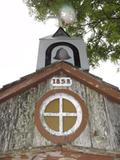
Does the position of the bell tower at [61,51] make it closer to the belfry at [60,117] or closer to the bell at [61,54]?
the bell at [61,54]

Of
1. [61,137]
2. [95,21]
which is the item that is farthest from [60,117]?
[95,21]

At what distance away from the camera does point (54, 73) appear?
694 centimetres

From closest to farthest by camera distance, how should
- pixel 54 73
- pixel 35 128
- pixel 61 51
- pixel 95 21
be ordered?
1. pixel 35 128
2. pixel 54 73
3. pixel 61 51
4. pixel 95 21

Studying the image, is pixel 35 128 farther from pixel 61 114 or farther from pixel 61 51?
pixel 61 51

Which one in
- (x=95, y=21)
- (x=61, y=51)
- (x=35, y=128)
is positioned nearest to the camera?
(x=35, y=128)

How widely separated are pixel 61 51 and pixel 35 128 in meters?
4.16

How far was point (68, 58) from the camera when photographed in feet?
32.4

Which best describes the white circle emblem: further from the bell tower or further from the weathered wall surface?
the bell tower

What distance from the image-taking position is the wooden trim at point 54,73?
682 cm

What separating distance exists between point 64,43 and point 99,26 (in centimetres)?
267

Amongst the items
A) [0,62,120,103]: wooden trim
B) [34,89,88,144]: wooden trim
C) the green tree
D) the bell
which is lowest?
[34,89,88,144]: wooden trim

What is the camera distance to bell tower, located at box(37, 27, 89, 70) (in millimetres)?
10133

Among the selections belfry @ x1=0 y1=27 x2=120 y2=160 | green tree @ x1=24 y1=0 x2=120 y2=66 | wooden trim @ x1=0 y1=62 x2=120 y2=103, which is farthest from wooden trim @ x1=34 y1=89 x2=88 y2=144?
green tree @ x1=24 y1=0 x2=120 y2=66

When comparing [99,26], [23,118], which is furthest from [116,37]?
[23,118]
